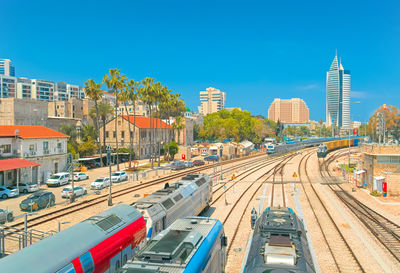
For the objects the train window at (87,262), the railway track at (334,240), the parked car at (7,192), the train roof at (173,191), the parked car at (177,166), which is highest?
the train roof at (173,191)

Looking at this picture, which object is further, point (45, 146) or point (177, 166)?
point (177, 166)

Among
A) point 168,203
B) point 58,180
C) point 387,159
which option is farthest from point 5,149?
point 387,159

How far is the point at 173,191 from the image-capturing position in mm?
18641

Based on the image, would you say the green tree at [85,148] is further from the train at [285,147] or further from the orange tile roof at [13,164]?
the train at [285,147]

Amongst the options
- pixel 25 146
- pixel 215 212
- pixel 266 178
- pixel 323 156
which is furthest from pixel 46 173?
pixel 323 156

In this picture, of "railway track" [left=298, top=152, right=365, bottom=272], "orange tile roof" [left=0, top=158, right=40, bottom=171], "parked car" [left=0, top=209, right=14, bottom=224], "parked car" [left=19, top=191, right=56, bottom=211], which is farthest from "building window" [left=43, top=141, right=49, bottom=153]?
"railway track" [left=298, top=152, right=365, bottom=272]

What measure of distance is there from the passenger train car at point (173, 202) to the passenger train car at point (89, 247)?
32.8 inches

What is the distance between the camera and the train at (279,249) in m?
8.88

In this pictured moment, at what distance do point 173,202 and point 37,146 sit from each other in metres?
34.1

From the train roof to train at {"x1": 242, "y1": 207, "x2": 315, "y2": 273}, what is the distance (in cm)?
577

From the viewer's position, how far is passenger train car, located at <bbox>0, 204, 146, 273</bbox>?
799 cm

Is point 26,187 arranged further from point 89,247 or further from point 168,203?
point 89,247

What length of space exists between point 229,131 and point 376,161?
8048cm

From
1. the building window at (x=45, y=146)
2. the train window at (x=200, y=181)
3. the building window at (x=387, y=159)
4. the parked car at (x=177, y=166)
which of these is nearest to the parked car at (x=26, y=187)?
the building window at (x=45, y=146)
